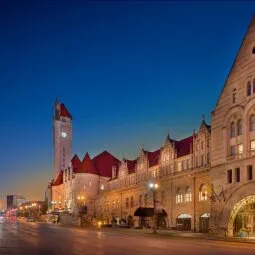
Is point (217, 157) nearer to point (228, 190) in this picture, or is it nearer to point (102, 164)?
point (228, 190)

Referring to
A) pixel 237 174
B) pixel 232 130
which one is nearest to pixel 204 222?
pixel 237 174

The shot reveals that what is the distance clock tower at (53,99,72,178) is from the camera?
155 meters

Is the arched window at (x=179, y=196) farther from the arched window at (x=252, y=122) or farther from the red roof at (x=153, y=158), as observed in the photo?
the arched window at (x=252, y=122)

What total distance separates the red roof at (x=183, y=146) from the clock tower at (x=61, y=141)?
81.6m

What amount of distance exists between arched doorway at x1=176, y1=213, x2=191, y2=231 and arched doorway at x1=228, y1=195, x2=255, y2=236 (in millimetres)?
12853

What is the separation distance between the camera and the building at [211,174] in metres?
53.4

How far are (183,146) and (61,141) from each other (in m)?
86.2

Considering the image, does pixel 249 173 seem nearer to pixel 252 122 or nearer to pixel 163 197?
pixel 252 122

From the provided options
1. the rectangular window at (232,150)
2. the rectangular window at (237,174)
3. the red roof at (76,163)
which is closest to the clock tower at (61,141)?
the red roof at (76,163)

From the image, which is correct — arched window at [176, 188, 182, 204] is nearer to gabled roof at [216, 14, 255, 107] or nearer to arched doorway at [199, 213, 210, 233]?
arched doorway at [199, 213, 210, 233]

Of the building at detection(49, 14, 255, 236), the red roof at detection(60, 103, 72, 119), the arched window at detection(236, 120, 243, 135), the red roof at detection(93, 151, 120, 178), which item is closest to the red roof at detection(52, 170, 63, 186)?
the red roof at detection(60, 103, 72, 119)

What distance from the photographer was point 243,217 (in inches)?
2125

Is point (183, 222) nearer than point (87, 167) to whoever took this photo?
Yes

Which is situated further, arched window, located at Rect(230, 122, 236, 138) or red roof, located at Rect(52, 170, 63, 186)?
red roof, located at Rect(52, 170, 63, 186)
